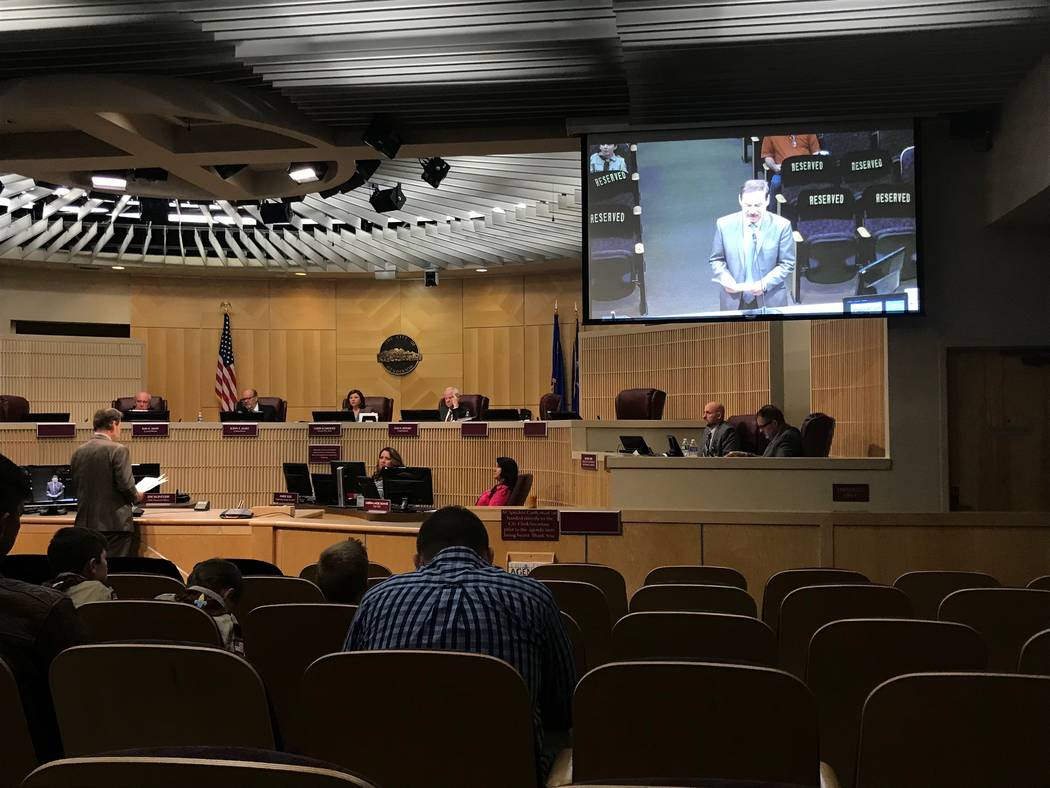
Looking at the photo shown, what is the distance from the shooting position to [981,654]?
2434 millimetres

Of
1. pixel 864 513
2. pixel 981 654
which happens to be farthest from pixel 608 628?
pixel 864 513

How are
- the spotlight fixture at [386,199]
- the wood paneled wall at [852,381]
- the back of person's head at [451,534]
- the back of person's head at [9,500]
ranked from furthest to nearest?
the spotlight fixture at [386,199] → the wood paneled wall at [852,381] → the back of person's head at [451,534] → the back of person's head at [9,500]

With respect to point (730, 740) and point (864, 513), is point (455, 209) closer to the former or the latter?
point (864, 513)

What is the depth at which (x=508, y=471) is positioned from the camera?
28.1 feet

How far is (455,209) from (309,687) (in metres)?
10.6

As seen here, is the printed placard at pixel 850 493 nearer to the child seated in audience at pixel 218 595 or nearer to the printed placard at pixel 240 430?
the child seated in audience at pixel 218 595

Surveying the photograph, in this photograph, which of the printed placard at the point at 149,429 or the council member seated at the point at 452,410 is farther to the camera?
the council member seated at the point at 452,410

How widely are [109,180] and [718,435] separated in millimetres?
5998

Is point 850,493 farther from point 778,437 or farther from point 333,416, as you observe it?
point 333,416

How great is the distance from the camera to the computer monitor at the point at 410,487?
24.7 ft

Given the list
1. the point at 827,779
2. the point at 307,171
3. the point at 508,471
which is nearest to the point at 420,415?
the point at 508,471

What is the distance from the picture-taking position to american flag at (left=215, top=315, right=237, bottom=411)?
620 inches

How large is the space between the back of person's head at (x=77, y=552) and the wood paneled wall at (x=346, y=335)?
→ 1249cm

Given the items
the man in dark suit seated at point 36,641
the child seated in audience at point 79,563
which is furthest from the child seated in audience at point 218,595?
the man in dark suit seated at point 36,641
